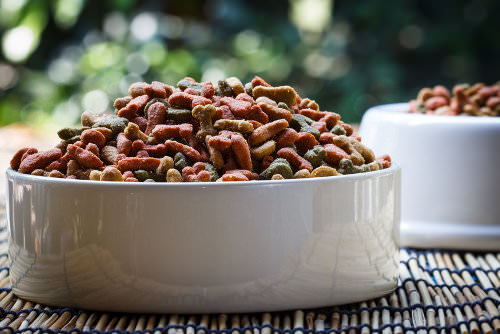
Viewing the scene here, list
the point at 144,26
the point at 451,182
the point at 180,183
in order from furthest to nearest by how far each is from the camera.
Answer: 1. the point at 144,26
2. the point at 451,182
3. the point at 180,183

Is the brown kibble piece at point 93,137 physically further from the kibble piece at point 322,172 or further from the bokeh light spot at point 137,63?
the bokeh light spot at point 137,63

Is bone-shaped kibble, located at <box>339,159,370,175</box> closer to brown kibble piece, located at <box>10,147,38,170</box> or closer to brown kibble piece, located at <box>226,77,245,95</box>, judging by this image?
brown kibble piece, located at <box>226,77,245,95</box>

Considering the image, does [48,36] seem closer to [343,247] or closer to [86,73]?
[86,73]

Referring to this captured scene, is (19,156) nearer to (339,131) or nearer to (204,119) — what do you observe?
(204,119)

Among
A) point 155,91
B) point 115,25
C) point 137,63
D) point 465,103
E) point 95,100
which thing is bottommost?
point 95,100

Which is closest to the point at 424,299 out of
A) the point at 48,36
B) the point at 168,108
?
the point at 168,108

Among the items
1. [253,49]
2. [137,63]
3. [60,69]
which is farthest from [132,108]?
[60,69]

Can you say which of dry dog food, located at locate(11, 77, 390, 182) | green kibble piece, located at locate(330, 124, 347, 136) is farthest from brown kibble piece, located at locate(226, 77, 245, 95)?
green kibble piece, located at locate(330, 124, 347, 136)
